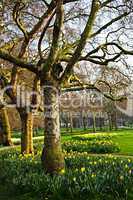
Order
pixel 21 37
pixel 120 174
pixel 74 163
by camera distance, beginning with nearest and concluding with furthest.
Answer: pixel 120 174, pixel 74 163, pixel 21 37

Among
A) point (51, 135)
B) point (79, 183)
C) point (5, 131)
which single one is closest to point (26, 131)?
point (51, 135)

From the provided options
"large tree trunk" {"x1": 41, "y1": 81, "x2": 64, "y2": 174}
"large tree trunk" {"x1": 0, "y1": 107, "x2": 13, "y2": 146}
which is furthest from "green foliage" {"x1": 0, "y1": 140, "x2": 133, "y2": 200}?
"large tree trunk" {"x1": 0, "y1": 107, "x2": 13, "y2": 146}

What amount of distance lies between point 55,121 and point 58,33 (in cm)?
254

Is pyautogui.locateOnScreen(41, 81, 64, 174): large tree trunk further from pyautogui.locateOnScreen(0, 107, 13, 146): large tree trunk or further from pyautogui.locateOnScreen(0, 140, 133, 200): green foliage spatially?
pyautogui.locateOnScreen(0, 107, 13, 146): large tree trunk

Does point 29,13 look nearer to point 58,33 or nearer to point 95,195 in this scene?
point 58,33

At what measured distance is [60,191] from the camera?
943 centimetres

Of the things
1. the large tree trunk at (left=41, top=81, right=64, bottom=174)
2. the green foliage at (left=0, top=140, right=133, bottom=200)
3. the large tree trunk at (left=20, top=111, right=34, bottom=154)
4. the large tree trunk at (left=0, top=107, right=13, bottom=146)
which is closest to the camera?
the green foliage at (left=0, top=140, right=133, bottom=200)

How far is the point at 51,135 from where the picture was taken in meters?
11.8

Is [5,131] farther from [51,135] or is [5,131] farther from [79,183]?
[79,183]

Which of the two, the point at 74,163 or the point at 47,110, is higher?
the point at 47,110

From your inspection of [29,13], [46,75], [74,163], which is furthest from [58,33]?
[29,13]

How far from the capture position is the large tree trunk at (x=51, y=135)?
38.8ft

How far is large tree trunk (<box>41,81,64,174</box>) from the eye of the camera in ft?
38.8

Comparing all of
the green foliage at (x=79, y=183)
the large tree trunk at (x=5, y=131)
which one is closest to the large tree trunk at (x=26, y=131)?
the green foliage at (x=79, y=183)
